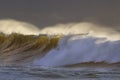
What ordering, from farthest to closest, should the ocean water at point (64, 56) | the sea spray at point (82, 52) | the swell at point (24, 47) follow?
the swell at point (24, 47), the sea spray at point (82, 52), the ocean water at point (64, 56)

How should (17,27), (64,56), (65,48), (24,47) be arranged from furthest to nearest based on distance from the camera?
(17,27), (24,47), (65,48), (64,56)

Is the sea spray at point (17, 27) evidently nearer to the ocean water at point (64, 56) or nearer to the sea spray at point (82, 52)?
the ocean water at point (64, 56)

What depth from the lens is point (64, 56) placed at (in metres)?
17.8

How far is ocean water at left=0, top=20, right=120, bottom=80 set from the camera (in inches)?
484

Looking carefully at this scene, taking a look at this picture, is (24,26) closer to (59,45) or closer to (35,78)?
(59,45)

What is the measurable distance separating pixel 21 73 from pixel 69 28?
45.1 ft

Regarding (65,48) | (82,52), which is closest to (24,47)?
(65,48)

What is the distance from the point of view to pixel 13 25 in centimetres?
3120

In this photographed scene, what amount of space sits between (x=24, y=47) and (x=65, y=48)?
4.04m

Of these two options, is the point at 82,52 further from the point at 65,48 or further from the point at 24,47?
the point at 24,47

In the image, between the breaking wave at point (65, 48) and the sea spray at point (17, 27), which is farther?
the sea spray at point (17, 27)

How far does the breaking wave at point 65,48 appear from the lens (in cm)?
1723

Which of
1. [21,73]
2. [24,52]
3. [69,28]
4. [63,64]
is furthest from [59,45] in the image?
[21,73]

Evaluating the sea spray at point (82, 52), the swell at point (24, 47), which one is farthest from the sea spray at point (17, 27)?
the sea spray at point (82, 52)
